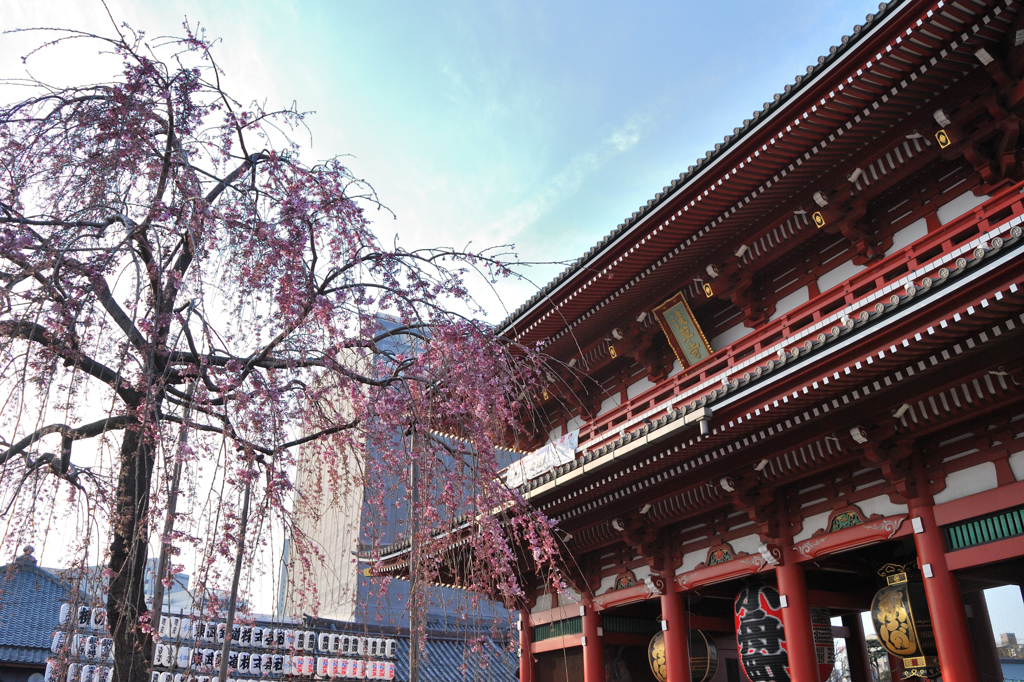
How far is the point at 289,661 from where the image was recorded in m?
15.9

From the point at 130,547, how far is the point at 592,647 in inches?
323

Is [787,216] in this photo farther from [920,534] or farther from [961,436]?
[920,534]

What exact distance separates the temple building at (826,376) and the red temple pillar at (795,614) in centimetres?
2

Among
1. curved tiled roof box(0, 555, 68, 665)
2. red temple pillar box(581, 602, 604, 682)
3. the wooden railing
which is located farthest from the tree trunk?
curved tiled roof box(0, 555, 68, 665)

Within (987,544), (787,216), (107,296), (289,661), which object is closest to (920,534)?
(987,544)

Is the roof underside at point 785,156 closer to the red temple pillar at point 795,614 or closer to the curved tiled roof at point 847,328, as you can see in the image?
the curved tiled roof at point 847,328

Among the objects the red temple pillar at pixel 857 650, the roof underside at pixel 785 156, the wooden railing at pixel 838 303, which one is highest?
the roof underside at pixel 785 156

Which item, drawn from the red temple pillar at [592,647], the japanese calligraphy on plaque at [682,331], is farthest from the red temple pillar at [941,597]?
the red temple pillar at [592,647]

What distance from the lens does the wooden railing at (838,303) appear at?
20.9 ft

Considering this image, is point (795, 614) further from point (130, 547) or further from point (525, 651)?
point (130, 547)

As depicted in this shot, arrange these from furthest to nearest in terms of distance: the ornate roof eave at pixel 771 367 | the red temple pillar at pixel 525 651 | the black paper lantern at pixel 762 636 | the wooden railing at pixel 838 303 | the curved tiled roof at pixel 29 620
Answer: the curved tiled roof at pixel 29 620 < the red temple pillar at pixel 525 651 < the black paper lantern at pixel 762 636 < the wooden railing at pixel 838 303 < the ornate roof eave at pixel 771 367

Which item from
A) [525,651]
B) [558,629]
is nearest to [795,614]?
[558,629]

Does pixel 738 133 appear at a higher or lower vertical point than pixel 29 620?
higher

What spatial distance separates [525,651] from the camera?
1178 centimetres
